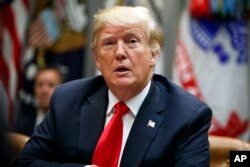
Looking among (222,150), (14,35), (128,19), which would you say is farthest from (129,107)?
(14,35)

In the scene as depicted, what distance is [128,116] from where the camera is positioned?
8.17 ft

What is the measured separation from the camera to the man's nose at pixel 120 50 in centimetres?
240

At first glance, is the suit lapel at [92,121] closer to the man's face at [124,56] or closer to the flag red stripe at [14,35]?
the man's face at [124,56]

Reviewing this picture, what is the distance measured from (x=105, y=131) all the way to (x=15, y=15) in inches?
116

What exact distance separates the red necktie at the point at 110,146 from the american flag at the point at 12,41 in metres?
2.78

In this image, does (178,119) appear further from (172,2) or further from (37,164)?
(172,2)

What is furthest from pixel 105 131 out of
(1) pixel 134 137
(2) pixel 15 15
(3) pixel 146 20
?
(2) pixel 15 15

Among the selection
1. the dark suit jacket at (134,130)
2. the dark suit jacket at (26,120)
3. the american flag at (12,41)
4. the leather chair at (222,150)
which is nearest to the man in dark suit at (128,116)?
the dark suit jacket at (134,130)

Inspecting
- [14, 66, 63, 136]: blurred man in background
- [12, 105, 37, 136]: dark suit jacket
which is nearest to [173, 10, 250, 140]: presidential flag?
[14, 66, 63, 136]: blurred man in background

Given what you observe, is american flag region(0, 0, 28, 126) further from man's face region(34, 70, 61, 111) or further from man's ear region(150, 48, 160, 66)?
man's ear region(150, 48, 160, 66)

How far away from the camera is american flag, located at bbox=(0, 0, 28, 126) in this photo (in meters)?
5.11

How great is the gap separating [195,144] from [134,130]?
0.26 metres

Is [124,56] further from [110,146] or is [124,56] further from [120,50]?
[110,146]

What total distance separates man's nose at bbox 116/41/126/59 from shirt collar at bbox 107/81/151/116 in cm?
20
